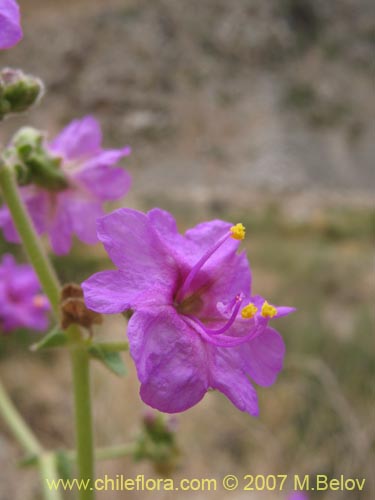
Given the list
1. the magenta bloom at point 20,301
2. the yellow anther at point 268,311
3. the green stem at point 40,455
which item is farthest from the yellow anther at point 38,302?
the yellow anther at point 268,311

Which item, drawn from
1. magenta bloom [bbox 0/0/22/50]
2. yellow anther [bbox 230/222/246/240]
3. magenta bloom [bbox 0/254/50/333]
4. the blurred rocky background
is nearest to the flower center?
yellow anther [bbox 230/222/246/240]

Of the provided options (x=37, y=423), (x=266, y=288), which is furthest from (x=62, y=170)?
(x=266, y=288)

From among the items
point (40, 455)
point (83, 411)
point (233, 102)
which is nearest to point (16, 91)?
point (83, 411)

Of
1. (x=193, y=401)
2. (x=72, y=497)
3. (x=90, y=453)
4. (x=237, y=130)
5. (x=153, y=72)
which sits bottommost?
(x=72, y=497)

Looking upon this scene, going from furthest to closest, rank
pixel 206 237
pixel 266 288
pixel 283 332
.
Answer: pixel 266 288 → pixel 283 332 → pixel 206 237

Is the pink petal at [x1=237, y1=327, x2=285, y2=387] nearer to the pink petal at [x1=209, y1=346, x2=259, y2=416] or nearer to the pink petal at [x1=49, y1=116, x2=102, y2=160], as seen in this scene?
the pink petal at [x1=209, y1=346, x2=259, y2=416]

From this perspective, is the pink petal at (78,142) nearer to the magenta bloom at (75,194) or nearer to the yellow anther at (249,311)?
the magenta bloom at (75,194)

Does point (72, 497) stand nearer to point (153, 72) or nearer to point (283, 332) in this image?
point (283, 332)
